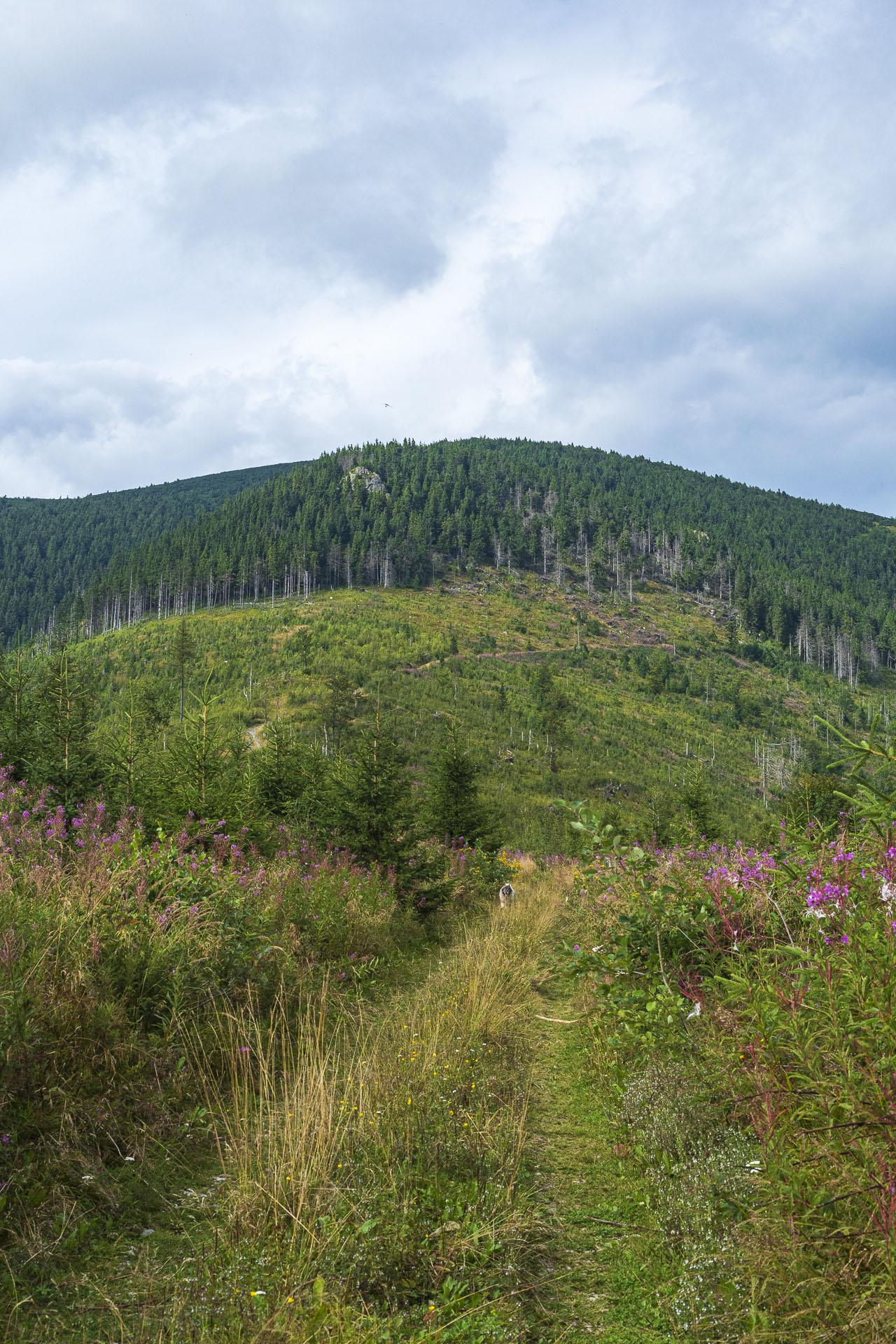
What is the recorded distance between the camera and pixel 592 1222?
9.78ft

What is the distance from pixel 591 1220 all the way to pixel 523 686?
6562 cm

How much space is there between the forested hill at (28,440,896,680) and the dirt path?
103 meters

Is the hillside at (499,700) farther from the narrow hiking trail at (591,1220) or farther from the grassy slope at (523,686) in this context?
the narrow hiking trail at (591,1220)

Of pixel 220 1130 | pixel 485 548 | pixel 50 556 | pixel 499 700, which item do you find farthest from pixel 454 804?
pixel 50 556

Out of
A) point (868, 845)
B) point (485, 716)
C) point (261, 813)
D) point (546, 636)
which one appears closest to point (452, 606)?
point (546, 636)

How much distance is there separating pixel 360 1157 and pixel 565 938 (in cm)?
570

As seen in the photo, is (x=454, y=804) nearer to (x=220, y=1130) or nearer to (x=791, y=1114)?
(x=220, y=1130)

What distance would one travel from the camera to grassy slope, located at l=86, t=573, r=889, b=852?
49.7 m

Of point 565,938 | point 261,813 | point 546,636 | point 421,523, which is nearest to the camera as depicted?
point 565,938

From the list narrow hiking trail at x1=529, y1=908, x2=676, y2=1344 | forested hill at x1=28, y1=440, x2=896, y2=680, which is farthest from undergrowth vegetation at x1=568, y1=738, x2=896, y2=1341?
forested hill at x1=28, y1=440, x2=896, y2=680

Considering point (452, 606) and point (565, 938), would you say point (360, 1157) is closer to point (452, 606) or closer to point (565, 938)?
point (565, 938)

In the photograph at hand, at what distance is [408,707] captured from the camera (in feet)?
180

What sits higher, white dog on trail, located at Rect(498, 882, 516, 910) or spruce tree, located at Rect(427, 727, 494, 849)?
spruce tree, located at Rect(427, 727, 494, 849)

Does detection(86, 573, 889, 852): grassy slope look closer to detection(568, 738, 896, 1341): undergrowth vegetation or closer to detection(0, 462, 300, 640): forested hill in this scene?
detection(568, 738, 896, 1341): undergrowth vegetation
